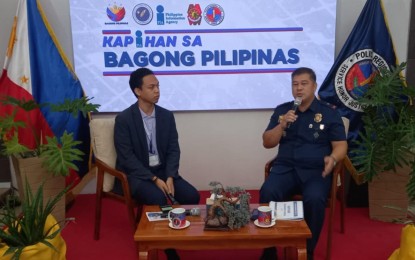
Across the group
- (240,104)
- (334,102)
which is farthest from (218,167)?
(334,102)

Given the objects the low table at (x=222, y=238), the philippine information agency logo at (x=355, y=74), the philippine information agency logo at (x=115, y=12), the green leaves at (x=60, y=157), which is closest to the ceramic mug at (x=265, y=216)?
the low table at (x=222, y=238)

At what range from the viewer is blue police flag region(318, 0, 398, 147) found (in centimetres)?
356

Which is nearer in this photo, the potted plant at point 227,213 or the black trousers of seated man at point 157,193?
the potted plant at point 227,213

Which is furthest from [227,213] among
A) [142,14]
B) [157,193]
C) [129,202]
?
[142,14]

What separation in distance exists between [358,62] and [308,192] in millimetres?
1455

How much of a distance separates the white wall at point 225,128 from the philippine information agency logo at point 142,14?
1.95 feet

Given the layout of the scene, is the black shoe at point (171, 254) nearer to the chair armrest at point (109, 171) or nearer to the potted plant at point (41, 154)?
the chair armrest at point (109, 171)

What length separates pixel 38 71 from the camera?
3580mm

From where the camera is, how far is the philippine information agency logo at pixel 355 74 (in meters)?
3.59

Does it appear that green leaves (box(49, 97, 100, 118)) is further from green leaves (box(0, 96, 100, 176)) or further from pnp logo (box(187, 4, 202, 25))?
pnp logo (box(187, 4, 202, 25))

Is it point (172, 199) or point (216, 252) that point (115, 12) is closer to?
point (172, 199)

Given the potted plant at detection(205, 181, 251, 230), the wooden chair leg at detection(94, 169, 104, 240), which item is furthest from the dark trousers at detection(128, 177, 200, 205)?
the potted plant at detection(205, 181, 251, 230)

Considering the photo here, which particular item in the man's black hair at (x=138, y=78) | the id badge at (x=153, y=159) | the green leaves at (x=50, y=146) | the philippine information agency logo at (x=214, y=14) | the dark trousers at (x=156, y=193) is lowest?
the dark trousers at (x=156, y=193)

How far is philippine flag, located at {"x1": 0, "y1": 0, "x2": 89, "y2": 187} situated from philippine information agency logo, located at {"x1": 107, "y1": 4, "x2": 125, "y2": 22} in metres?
0.50
